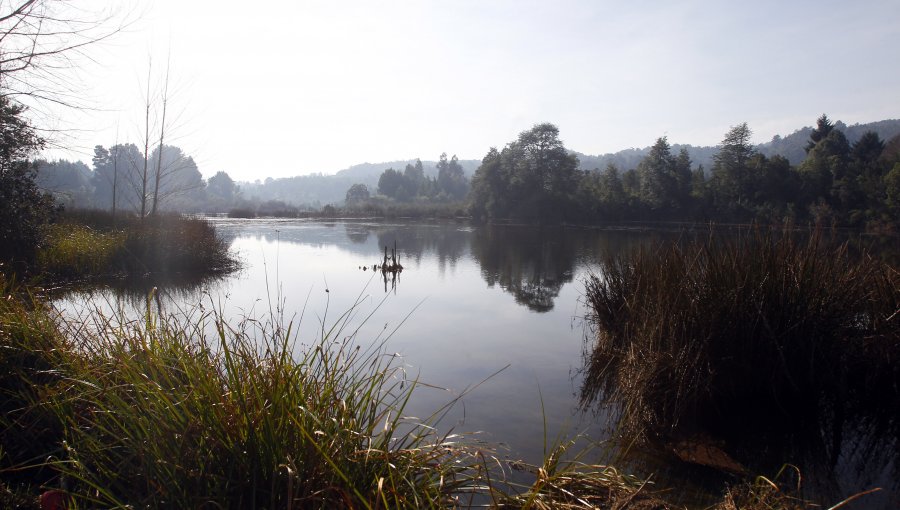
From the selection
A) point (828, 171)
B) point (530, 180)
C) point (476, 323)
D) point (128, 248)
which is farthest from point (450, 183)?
point (476, 323)

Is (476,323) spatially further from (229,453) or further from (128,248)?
(128,248)

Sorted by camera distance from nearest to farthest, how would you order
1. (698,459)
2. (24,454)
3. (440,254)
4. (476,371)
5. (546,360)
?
(24,454), (698,459), (476,371), (546,360), (440,254)

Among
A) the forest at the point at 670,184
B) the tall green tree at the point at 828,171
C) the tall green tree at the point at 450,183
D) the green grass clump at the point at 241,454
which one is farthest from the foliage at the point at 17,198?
the tall green tree at the point at 450,183

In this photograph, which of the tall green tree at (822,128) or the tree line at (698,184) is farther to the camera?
the tall green tree at (822,128)

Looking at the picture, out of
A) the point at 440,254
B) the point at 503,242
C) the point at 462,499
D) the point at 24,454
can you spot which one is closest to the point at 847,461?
the point at 462,499

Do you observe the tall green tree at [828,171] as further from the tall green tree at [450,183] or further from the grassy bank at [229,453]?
the tall green tree at [450,183]

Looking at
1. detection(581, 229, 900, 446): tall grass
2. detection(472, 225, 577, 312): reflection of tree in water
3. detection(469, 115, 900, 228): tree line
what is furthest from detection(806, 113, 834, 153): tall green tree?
detection(581, 229, 900, 446): tall grass

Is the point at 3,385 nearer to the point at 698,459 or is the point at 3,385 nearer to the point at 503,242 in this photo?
the point at 698,459

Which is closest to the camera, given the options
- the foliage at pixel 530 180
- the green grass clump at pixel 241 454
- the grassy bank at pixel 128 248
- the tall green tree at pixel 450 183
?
the green grass clump at pixel 241 454

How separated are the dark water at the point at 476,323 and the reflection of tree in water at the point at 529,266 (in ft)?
0.22

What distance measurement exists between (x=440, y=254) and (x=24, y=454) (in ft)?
71.9

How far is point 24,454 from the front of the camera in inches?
123

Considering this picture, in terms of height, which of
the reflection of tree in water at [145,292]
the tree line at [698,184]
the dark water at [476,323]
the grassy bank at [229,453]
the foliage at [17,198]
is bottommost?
the dark water at [476,323]

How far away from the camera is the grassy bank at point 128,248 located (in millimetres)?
13267
